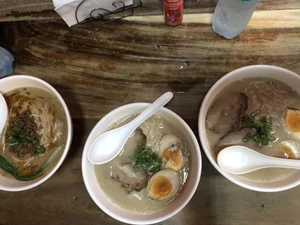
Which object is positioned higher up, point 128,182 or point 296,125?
point 296,125

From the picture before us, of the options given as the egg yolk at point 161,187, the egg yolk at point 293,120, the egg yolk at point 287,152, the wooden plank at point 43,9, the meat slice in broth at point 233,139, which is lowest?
the egg yolk at point 161,187

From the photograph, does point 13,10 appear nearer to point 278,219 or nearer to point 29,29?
point 29,29

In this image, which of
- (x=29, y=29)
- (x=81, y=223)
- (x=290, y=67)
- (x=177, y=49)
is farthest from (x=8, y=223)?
(x=290, y=67)

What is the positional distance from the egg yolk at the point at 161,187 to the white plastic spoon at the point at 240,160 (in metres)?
0.20

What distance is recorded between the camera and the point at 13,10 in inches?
62.1

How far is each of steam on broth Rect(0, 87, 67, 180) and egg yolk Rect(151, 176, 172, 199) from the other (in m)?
0.37

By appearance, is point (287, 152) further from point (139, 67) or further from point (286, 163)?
point (139, 67)

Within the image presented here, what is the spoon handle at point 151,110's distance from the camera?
4.28 ft

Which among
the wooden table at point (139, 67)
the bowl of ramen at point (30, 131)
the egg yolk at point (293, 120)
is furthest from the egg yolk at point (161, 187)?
the egg yolk at point (293, 120)

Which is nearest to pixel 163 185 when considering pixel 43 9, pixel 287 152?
pixel 287 152

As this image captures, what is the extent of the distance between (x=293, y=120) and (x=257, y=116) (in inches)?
4.9

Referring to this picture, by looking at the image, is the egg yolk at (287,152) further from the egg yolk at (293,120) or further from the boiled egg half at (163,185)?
the boiled egg half at (163,185)

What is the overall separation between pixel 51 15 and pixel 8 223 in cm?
84

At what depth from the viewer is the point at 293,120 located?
4.46ft
